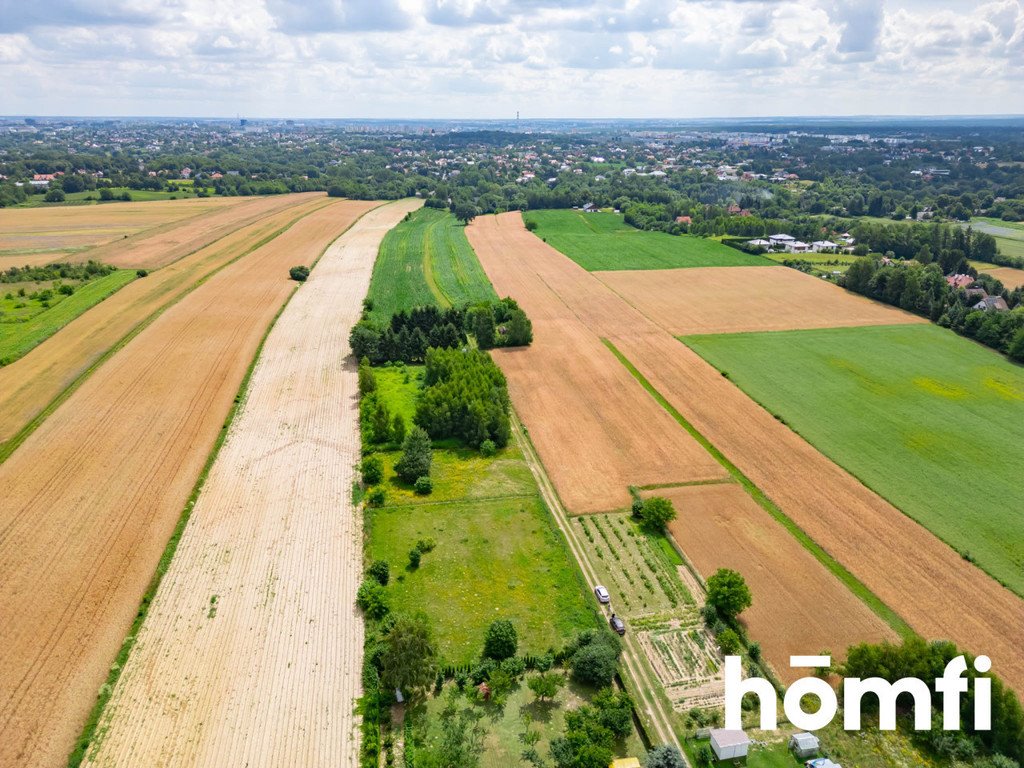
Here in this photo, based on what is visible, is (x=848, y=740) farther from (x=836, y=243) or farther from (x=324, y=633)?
(x=836, y=243)

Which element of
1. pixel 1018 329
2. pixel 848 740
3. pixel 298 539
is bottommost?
pixel 848 740

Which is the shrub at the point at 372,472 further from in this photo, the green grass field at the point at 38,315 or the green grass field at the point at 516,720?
the green grass field at the point at 38,315

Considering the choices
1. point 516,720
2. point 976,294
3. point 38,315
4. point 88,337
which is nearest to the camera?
point 516,720

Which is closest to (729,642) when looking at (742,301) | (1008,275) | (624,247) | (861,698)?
(861,698)

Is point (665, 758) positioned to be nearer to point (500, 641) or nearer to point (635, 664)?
point (635, 664)

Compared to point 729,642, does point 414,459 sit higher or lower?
higher

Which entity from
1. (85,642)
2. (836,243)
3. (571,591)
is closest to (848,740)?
(571,591)
